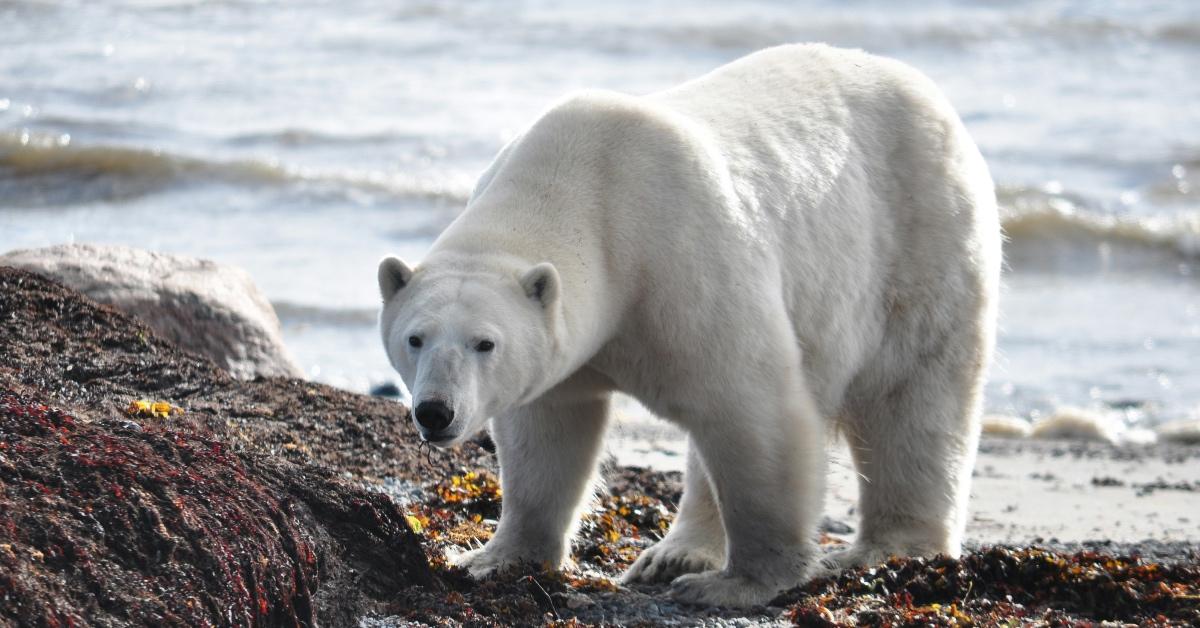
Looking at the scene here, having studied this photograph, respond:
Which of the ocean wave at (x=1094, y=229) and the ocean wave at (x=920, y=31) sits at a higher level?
the ocean wave at (x=920, y=31)

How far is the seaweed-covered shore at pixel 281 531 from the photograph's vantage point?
3.92 meters

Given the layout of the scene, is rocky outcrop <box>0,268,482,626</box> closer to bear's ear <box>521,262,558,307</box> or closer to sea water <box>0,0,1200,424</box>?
bear's ear <box>521,262,558,307</box>

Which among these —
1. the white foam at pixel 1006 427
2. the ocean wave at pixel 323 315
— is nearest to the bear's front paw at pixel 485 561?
the white foam at pixel 1006 427

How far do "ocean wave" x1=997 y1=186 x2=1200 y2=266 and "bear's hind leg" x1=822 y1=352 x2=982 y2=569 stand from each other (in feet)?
34.7

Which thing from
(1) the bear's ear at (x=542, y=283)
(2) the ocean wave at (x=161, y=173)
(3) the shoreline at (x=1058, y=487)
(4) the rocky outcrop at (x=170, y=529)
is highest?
(1) the bear's ear at (x=542, y=283)

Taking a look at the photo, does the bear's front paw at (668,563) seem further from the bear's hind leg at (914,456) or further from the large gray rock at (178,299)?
the large gray rock at (178,299)

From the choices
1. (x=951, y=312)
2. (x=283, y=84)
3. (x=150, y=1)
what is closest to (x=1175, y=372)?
(x=951, y=312)

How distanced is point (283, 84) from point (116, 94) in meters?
2.42

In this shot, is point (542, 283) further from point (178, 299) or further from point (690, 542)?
point (178, 299)

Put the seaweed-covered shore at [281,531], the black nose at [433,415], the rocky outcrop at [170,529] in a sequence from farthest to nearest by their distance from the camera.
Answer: the black nose at [433,415], the seaweed-covered shore at [281,531], the rocky outcrop at [170,529]

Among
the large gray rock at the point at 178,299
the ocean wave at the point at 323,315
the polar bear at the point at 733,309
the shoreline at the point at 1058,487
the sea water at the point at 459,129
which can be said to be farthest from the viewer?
the sea water at the point at 459,129

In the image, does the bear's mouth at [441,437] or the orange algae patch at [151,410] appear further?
the orange algae patch at [151,410]

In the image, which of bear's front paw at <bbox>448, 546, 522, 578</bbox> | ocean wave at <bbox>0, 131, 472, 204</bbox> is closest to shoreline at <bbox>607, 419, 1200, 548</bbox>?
bear's front paw at <bbox>448, 546, 522, 578</bbox>

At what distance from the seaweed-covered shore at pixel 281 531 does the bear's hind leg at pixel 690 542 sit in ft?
0.56
